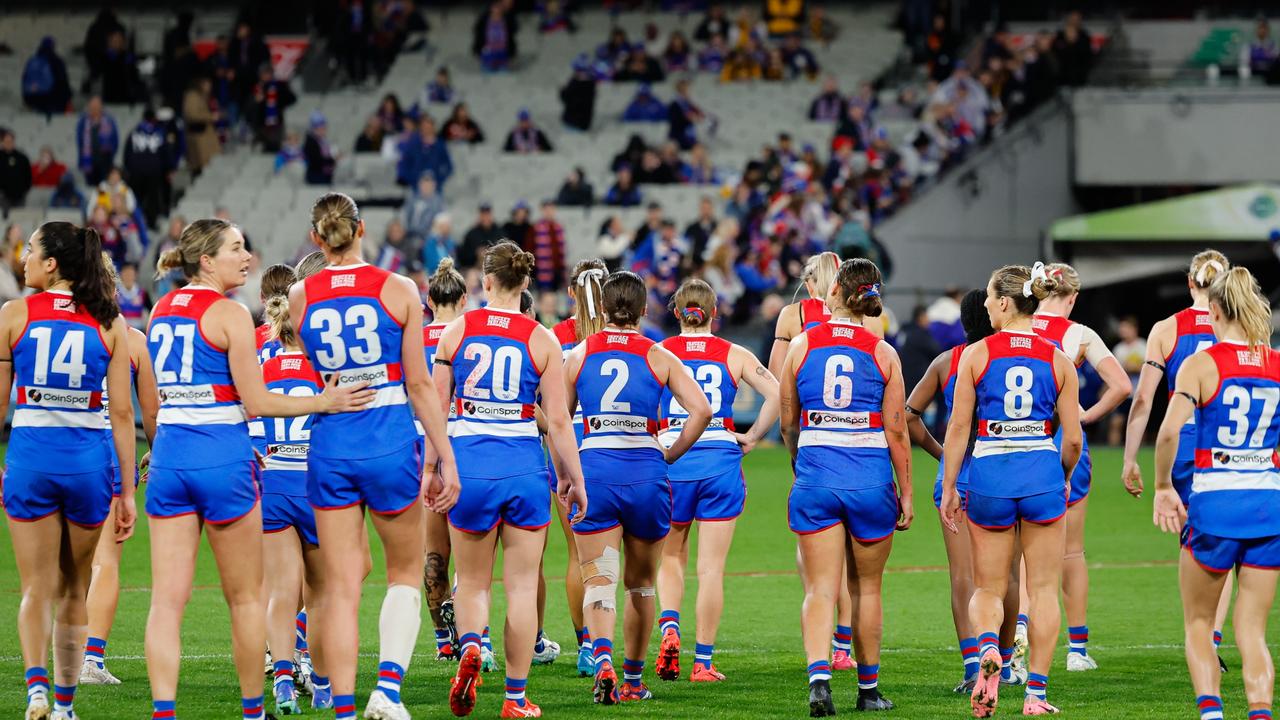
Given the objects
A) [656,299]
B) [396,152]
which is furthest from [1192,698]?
[396,152]

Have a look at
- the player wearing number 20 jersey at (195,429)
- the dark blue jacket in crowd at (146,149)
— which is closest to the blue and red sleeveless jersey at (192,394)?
the player wearing number 20 jersey at (195,429)

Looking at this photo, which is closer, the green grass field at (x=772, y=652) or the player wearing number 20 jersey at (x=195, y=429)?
the player wearing number 20 jersey at (x=195, y=429)

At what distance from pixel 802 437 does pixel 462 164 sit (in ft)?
74.1

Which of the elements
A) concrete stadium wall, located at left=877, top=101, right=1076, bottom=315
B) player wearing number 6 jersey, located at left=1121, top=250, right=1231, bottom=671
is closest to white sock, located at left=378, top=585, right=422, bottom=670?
player wearing number 6 jersey, located at left=1121, top=250, right=1231, bottom=671

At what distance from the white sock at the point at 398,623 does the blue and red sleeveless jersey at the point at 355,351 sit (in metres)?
0.67

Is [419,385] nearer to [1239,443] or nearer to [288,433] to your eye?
[288,433]

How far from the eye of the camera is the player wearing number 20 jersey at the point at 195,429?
7242mm

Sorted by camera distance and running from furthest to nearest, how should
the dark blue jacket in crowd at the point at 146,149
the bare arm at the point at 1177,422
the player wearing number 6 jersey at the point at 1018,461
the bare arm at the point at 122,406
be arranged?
the dark blue jacket in crowd at the point at 146,149
the player wearing number 6 jersey at the point at 1018,461
the bare arm at the point at 122,406
the bare arm at the point at 1177,422

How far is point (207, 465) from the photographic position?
7.24m

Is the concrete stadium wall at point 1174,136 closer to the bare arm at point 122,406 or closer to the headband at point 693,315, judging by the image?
the headband at point 693,315

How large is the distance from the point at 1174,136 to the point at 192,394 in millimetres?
24470

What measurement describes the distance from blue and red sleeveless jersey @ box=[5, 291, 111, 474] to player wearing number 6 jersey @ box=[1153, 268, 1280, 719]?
4887 mm

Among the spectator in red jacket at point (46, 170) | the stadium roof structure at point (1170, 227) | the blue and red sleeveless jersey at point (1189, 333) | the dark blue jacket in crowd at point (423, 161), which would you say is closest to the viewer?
the blue and red sleeveless jersey at point (1189, 333)

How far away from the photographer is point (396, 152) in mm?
29859
